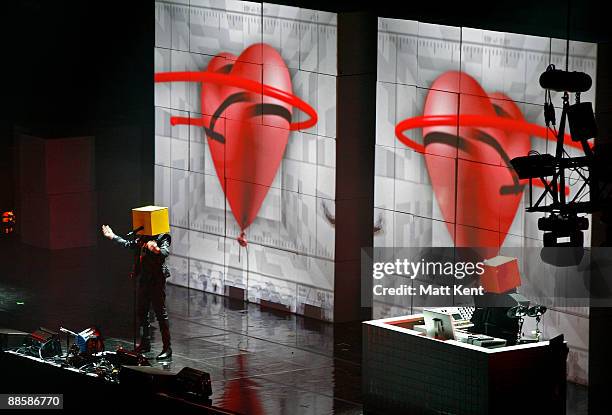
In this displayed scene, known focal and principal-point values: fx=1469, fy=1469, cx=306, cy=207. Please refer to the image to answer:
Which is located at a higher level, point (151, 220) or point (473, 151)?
point (473, 151)

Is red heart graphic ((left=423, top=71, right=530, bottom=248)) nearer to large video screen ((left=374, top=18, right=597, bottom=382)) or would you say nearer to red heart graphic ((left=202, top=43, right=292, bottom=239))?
large video screen ((left=374, top=18, right=597, bottom=382))

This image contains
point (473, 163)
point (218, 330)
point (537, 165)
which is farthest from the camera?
point (218, 330)

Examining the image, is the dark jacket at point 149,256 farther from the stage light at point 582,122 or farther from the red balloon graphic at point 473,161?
the stage light at point 582,122

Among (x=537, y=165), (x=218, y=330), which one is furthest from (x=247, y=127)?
(x=537, y=165)

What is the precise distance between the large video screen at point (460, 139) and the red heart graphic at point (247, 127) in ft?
4.80

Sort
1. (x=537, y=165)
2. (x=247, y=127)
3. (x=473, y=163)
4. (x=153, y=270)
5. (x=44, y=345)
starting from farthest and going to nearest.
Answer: (x=247, y=127), (x=473, y=163), (x=153, y=270), (x=44, y=345), (x=537, y=165)

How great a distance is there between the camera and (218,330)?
16109 millimetres

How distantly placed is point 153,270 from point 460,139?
3410mm

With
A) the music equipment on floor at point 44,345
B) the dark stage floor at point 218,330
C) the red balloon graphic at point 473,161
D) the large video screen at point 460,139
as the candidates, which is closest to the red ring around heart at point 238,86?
the large video screen at point 460,139

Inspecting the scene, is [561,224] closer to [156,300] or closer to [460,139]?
[460,139]

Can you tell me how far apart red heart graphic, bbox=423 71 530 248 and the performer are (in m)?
2.97

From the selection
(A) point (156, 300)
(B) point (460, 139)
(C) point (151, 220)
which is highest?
(B) point (460, 139)

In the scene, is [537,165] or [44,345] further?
[44,345]

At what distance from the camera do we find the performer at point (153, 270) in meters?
14.3
